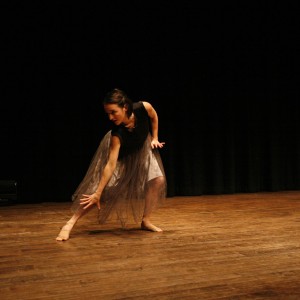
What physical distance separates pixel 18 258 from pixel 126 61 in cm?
308

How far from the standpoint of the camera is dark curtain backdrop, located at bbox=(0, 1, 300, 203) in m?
4.54

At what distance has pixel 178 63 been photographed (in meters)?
5.02

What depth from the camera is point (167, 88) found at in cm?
498

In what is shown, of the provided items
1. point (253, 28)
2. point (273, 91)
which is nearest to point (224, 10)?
point (253, 28)

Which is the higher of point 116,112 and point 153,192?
point 116,112

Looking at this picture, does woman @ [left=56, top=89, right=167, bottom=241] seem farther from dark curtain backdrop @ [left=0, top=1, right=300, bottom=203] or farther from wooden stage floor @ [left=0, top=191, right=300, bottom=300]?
dark curtain backdrop @ [left=0, top=1, right=300, bottom=203]

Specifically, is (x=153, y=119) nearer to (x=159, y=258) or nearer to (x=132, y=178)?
(x=132, y=178)

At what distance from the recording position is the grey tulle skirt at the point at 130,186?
285 centimetres

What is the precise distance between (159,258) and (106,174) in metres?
Answer: 0.69

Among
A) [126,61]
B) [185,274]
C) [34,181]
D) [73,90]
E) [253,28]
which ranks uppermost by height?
[253,28]

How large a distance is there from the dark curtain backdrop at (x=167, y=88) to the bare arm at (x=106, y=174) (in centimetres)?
212

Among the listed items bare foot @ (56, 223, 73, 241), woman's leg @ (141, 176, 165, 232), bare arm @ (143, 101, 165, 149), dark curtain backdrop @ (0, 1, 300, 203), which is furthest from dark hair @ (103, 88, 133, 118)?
dark curtain backdrop @ (0, 1, 300, 203)

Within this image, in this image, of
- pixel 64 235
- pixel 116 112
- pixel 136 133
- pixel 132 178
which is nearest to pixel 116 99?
pixel 116 112

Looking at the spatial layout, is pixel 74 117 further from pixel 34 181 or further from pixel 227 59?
pixel 227 59
